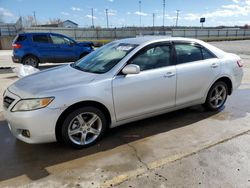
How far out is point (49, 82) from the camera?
3547mm

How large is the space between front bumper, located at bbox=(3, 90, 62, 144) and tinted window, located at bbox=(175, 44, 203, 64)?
91.6 inches

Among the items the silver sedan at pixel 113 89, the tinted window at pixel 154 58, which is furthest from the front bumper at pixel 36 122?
the tinted window at pixel 154 58

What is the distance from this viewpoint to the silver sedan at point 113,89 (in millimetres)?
3256

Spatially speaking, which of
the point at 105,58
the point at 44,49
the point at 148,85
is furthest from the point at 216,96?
the point at 44,49

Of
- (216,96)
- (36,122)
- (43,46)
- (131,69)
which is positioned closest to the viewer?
(36,122)

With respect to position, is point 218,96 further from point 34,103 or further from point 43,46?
point 43,46

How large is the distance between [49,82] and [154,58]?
173 cm

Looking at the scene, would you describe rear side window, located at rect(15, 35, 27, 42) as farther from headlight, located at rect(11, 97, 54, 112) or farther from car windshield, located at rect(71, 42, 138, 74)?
headlight, located at rect(11, 97, 54, 112)

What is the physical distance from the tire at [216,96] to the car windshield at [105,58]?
1923 millimetres

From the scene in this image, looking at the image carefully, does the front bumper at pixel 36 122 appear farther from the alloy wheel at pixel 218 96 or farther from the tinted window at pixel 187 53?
the alloy wheel at pixel 218 96

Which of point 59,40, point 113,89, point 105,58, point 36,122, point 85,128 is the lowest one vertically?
point 85,128

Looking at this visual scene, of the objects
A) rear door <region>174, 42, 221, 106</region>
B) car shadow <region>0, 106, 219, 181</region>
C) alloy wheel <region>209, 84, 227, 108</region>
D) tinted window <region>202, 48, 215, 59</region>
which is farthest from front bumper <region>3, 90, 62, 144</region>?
alloy wheel <region>209, 84, 227, 108</region>

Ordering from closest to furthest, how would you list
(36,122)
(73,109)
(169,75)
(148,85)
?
(36,122)
(73,109)
(148,85)
(169,75)

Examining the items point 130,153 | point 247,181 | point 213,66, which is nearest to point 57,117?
point 130,153
